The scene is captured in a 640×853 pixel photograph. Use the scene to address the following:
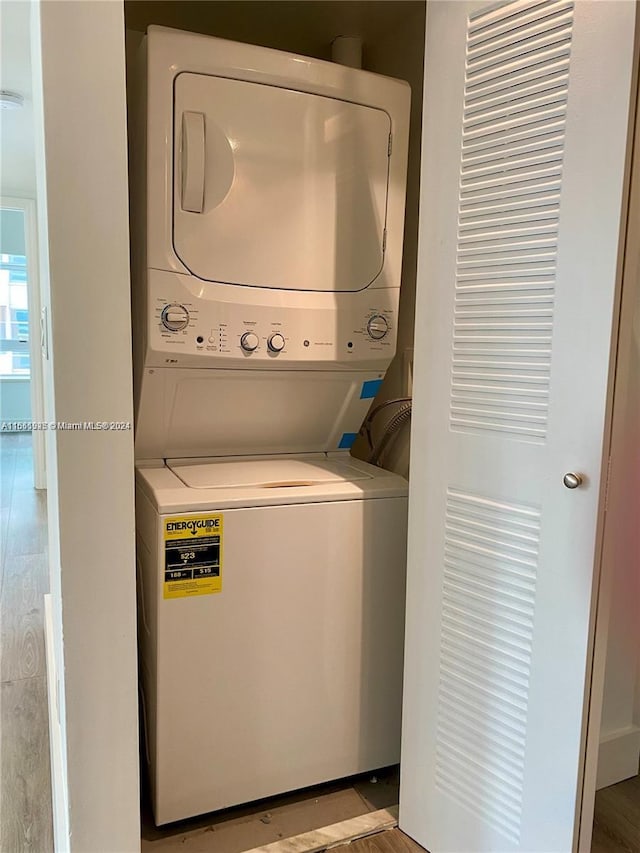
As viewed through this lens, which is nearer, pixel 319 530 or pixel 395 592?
pixel 319 530

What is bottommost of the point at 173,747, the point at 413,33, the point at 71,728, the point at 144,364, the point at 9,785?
the point at 9,785

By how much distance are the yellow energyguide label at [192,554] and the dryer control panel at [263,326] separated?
387 millimetres

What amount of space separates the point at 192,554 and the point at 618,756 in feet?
4.19

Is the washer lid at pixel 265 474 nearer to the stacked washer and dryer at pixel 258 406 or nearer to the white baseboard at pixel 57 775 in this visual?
the stacked washer and dryer at pixel 258 406

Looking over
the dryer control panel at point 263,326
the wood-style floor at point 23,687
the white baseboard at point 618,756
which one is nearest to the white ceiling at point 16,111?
the dryer control panel at point 263,326

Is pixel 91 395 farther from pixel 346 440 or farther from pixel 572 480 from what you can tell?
pixel 346 440

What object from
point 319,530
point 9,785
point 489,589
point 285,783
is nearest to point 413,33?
point 319,530

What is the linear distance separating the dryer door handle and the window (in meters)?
4.96

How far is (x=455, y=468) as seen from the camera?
4.52ft

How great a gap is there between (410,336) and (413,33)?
34.3 inches

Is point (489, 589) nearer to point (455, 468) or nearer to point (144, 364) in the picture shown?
point (455, 468)

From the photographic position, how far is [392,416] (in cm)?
195

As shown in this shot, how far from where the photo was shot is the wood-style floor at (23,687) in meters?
1.54

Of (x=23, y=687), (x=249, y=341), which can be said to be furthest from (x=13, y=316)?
(x=249, y=341)
